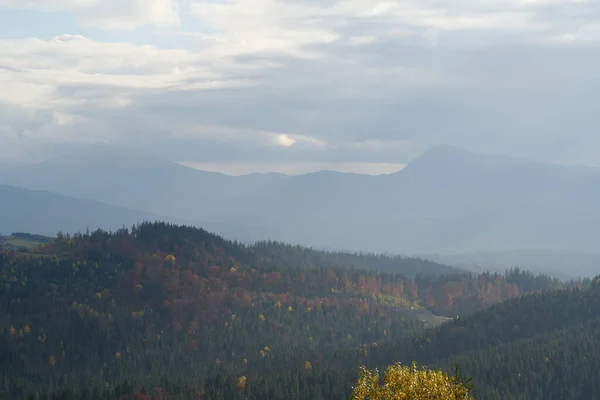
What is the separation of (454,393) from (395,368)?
7.64 meters

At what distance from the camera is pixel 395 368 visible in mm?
97312

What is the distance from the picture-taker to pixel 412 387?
307ft

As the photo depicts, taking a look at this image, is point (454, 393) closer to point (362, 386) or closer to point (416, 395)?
point (416, 395)

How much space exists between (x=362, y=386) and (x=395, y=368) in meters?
4.67

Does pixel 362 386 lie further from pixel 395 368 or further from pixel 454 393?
pixel 454 393

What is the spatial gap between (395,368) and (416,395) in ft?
15.8

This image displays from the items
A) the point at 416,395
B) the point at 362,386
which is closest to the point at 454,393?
the point at 416,395

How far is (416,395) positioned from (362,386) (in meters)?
6.83

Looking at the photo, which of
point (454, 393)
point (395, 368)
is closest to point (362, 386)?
point (395, 368)

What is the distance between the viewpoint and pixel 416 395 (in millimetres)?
93688

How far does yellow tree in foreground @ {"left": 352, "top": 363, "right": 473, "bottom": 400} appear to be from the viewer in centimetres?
9356

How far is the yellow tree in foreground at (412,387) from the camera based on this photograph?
93562 millimetres

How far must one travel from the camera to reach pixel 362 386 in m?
96.6
